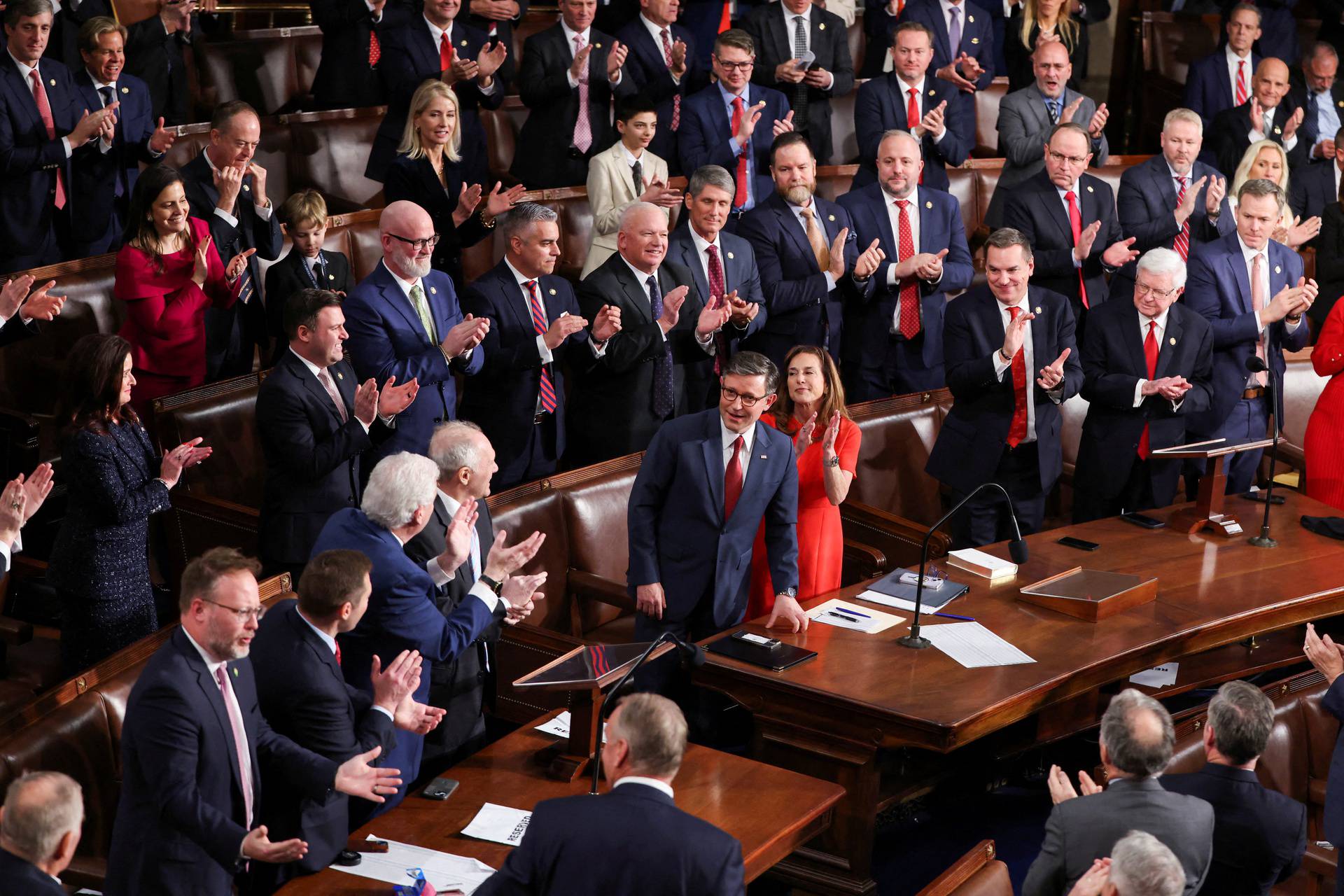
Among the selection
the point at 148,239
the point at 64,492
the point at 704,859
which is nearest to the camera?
the point at 704,859

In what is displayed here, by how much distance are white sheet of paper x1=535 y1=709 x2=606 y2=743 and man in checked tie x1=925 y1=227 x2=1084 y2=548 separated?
2.11m

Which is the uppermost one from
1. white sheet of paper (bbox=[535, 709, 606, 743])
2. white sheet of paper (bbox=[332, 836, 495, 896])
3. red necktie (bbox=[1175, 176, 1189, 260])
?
red necktie (bbox=[1175, 176, 1189, 260])

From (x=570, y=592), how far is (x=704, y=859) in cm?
234

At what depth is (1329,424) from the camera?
238 inches

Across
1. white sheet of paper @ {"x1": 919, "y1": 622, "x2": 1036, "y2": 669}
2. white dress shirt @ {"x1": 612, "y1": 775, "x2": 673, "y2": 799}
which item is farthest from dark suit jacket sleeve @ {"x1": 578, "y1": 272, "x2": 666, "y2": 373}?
white dress shirt @ {"x1": 612, "y1": 775, "x2": 673, "y2": 799}

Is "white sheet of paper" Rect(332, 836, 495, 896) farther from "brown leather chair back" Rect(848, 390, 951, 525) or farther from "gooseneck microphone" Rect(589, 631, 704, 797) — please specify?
"brown leather chair back" Rect(848, 390, 951, 525)

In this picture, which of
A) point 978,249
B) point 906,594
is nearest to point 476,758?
point 906,594

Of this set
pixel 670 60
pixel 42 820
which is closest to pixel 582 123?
pixel 670 60

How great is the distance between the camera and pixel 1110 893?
2.92 meters

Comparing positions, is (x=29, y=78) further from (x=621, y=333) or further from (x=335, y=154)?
(x=621, y=333)

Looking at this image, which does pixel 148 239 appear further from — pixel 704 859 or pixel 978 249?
pixel 978 249

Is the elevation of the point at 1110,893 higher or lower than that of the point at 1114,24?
lower

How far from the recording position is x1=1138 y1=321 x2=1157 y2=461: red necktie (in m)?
5.79

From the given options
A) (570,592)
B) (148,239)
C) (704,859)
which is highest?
(148,239)
